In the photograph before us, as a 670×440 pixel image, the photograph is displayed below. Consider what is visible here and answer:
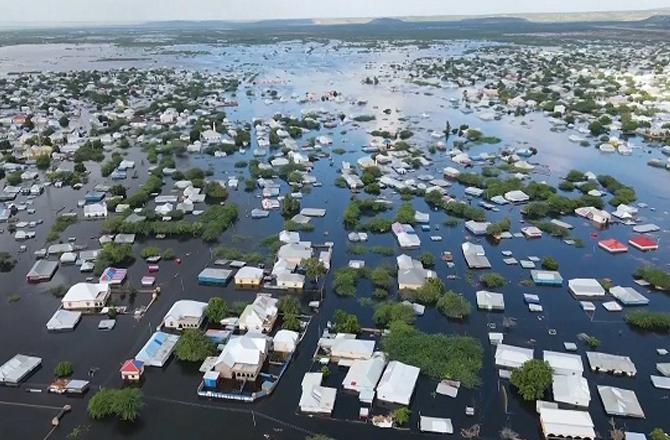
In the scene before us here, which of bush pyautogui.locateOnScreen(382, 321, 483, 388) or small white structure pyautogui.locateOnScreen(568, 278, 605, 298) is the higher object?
bush pyautogui.locateOnScreen(382, 321, 483, 388)

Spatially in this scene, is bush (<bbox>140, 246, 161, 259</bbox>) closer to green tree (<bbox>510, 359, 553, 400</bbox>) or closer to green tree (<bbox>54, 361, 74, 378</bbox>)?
green tree (<bbox>54, 361, 74, 378</bbox>)

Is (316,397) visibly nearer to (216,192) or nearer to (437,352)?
(437,352)

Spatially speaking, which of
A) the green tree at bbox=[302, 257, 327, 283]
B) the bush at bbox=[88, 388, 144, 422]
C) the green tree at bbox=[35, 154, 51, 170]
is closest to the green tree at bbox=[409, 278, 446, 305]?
the green tree at bbox=[302, 257, 327, 283]

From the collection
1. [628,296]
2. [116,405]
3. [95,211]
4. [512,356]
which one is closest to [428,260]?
[512,356]

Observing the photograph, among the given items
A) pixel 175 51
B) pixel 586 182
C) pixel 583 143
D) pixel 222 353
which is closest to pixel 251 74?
pixel 175 51

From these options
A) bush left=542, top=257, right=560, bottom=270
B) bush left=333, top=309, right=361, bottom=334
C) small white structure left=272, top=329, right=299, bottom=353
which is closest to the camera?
small white structure left=272, top=329, right=299, bottom=353

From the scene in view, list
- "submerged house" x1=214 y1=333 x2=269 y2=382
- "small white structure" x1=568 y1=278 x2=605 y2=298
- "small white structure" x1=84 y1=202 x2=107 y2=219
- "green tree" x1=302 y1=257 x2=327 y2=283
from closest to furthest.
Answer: "submerged house" x1=214 y1=333 x2=269 y2=382
"small white structure" x1=568 y1=278 x2=605 y2=298
"green tree" x1=302 y1=257 x2=327 y2=283
"small white structure" x1=84 y1=202 x2=107 y2=219
